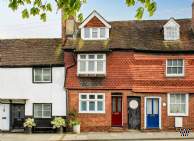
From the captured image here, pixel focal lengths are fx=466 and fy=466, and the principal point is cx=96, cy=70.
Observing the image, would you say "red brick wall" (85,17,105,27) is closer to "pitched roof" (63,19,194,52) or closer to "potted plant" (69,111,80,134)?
"pitched roof" (63,19,194,52)

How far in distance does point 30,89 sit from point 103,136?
24.5 feet

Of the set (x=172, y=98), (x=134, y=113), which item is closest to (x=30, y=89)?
(x=134, y=113)

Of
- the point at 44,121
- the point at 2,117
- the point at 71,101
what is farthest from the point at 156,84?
the point at 2,117

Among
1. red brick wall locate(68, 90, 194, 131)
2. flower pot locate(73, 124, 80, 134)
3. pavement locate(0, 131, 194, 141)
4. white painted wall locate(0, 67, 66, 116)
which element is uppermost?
white painted wall locate(0, 67, 66, 116)

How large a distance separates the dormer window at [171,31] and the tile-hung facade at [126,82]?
96 cm

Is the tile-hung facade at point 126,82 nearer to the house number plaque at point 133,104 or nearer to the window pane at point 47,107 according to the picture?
the house number plaque at point 133,104

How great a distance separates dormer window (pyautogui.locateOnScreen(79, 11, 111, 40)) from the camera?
3491 cm

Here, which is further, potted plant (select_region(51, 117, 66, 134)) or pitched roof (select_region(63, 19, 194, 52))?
pitched roof (select_region(63, 19, 194, 52))

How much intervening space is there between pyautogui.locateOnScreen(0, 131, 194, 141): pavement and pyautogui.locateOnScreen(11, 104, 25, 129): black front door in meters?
1.93

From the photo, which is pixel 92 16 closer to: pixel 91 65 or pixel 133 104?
pixel 91 65

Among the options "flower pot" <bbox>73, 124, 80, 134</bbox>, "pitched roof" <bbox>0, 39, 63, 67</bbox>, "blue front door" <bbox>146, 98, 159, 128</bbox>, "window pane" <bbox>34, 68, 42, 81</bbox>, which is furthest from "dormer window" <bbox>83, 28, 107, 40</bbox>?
"flower pot" <bbox>73, 124, 80, 134</bbox>

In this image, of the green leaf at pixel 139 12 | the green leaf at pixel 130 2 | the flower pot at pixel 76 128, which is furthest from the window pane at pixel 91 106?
the green leaf at pixel 130 2

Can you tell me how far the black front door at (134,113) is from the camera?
34.9 metres

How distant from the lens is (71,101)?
114ft
